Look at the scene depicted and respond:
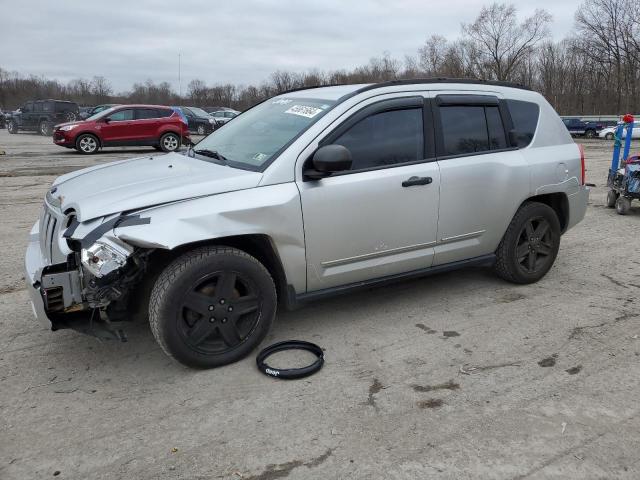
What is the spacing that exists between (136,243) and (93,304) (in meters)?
0.46

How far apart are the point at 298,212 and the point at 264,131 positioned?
36.0 inches

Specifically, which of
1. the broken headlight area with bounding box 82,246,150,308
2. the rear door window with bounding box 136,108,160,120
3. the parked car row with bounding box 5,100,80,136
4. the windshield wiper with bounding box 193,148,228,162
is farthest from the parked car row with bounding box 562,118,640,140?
the broken headlight area with bounding box 82,246,150,308

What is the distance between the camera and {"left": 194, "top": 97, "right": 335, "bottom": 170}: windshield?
3.87m

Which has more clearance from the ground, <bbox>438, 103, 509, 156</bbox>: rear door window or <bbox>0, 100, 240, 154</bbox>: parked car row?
<bbox>0, 100, 240, 154</bbox>: parked car row

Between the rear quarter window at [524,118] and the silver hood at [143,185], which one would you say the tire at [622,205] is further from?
the silver hood at [143,185]

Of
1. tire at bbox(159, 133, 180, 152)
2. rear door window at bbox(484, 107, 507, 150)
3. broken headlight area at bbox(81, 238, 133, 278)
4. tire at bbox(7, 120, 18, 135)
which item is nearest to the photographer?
broken headlight area at bbox(81, 238, 133, 278)

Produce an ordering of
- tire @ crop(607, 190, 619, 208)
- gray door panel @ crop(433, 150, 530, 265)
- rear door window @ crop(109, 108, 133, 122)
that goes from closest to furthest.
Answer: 1. gray door panel @ crop(433, 150, 530, 265)
2. tire @ crop(607, 190, 619, 208)
3. rear door window @ crop(109, 108, 133, 122)

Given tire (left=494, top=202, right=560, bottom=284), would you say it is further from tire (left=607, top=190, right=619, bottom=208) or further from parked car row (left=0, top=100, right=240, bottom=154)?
parked car row (left=0, top=100, right=240, bottom=154)

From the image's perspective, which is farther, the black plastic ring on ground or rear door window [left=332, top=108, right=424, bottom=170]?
rear door window [left=332, top=108, right=424, bottom=170]

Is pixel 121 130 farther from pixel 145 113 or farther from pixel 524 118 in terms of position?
pixel 524 118

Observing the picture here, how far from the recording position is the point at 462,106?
458 cm

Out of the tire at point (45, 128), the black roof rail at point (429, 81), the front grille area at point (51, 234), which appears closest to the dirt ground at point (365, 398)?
the front grille area at point (51, 234)

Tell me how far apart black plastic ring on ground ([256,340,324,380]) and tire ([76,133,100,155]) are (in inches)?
670

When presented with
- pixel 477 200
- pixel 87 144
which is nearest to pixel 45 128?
pixel 87 144
